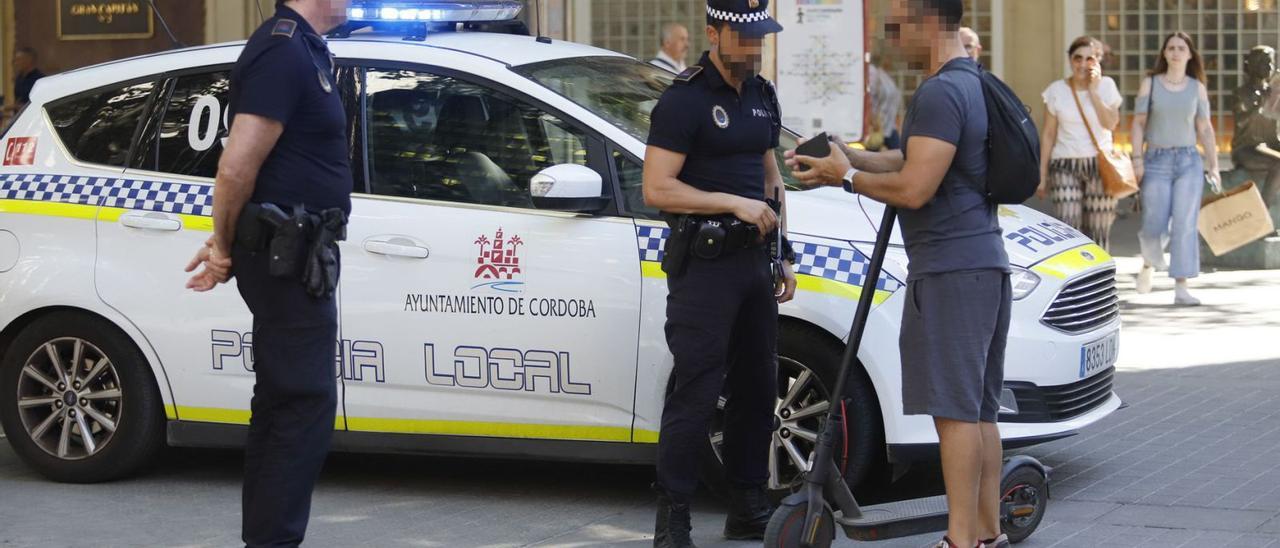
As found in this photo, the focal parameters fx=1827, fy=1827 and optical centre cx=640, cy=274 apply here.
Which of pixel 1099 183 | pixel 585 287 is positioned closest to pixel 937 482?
pixel 585 287

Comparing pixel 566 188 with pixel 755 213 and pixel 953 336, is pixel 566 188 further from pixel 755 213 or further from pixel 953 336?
pixel 953 336

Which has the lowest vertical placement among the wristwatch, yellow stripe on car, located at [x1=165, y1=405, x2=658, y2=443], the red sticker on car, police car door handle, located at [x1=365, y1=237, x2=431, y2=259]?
yellow stripe on car, located at [x1=165, y1=405, x2=658, y2=443]

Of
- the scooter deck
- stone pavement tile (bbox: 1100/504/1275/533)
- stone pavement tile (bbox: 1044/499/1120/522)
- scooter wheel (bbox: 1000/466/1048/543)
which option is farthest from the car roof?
stone pavement tile (bbox: 1100/504/1275/533)

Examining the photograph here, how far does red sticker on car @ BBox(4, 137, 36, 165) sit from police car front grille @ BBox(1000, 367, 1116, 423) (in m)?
3.67

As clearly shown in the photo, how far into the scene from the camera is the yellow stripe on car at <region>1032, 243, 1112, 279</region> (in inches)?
241

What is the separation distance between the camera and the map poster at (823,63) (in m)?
10.4

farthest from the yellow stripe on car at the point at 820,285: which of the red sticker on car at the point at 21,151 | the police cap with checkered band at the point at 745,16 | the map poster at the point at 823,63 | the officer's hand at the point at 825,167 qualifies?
the map poster at the point at 823,63

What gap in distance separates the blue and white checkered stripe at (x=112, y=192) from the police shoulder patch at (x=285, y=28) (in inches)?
68.5

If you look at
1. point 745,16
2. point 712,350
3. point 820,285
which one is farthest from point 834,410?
point 745,16

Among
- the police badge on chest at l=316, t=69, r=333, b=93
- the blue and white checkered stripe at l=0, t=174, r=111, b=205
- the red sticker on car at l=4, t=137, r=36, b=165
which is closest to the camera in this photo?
the police badge on chest at l=316, t=69, r=333, b=93

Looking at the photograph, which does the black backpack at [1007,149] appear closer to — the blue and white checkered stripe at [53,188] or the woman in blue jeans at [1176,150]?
the blue and white checkered stripe at [53,188]

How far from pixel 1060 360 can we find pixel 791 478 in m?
0.98

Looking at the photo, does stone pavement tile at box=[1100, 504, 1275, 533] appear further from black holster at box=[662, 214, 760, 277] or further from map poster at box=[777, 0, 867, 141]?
map poster at box=[777, 0, 867, 141]

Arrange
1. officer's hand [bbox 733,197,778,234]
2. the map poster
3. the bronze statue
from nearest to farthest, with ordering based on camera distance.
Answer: officer's hand [bbox 733,197,778,234] → the map poster → the bronze statue
